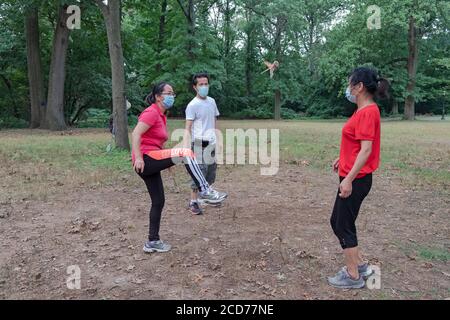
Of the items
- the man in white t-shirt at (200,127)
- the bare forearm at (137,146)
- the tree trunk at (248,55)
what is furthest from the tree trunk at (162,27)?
the bare forearm at (137,146)

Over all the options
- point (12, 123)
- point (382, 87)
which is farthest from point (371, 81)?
point (12, 123)

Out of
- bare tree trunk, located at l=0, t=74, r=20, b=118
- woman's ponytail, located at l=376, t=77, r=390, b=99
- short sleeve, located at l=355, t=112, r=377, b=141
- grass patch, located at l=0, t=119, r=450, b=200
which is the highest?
bare tree trunk, located at l=0, t=74, r=20, b=118

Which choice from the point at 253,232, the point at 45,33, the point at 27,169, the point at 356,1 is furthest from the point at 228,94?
the point at 253,232

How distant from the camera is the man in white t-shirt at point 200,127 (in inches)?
228

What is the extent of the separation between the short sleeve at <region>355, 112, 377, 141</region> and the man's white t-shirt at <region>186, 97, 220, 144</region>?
2949 millimetres

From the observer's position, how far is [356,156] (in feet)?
11.2

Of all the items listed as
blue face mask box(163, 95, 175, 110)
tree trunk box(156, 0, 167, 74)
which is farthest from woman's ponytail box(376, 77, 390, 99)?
tree trunk box(156, 0, 167, 74)

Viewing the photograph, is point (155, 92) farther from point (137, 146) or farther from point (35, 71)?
point (35, 71)

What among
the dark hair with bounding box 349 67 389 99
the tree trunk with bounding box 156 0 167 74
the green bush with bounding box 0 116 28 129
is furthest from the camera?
the tree trunk with bounding box 156 0 167 74

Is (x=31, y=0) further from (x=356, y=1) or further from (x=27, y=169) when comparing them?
(x=356, y=1)

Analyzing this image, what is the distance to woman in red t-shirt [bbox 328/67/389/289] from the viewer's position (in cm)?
→ 327

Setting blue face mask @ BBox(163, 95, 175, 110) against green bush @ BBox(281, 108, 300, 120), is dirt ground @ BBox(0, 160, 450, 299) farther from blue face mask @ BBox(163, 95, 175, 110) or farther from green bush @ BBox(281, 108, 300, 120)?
green bush @ BBox(281, 108, 300, 120)

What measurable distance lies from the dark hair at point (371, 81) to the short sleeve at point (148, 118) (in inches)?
75.6
